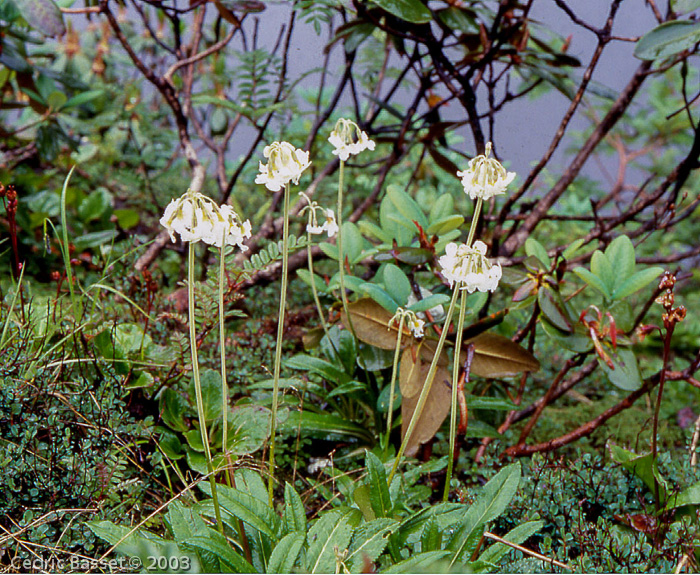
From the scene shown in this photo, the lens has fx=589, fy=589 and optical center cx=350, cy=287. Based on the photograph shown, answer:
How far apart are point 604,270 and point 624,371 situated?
21cm

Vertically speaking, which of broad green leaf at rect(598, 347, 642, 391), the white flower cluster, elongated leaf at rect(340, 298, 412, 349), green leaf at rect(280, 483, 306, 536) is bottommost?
green leaf at rect(280, 483, 306, 536)

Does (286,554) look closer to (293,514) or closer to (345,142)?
(293,514)

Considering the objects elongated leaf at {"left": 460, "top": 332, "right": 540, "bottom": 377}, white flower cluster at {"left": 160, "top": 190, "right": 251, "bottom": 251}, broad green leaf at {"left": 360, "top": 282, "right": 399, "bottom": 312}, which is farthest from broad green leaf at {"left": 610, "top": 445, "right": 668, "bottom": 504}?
white flower cluster at {"left": 160, "top": 190, "right": 251, "bottom": 251}

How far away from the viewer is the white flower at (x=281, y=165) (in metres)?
0.84

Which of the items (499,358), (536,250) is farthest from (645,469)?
(536,250)

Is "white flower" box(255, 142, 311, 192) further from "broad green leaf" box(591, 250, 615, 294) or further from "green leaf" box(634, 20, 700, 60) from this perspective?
"green leaf" box(634, 20, 700, 60)

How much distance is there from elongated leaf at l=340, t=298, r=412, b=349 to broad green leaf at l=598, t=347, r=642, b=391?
0.40m

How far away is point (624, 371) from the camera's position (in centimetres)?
118

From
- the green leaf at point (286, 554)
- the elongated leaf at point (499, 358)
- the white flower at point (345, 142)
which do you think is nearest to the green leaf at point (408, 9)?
the white flower at point (345, 142)

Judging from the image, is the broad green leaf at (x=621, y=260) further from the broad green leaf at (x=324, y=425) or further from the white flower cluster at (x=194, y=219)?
the white flower cluster at (x=194, y=219)

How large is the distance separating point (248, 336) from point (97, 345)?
0.51 meters

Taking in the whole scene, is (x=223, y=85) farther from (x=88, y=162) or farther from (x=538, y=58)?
(x=538, y=58)

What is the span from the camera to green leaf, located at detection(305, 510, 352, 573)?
0.76 meters

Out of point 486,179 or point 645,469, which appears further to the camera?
point 645,469
